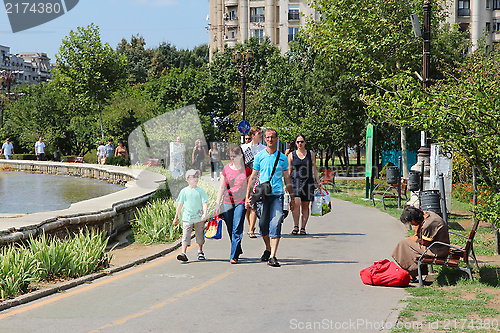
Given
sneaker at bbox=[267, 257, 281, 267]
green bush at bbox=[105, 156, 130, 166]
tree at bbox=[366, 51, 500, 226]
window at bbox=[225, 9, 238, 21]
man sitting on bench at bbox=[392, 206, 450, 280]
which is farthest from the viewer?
window at bbox=[225, 9, 238, 21]

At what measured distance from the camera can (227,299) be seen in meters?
6.79

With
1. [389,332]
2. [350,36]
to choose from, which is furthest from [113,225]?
[350,36]

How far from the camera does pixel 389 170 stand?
54.2ft

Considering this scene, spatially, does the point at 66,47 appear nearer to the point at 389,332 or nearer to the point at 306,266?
the point at 306,266

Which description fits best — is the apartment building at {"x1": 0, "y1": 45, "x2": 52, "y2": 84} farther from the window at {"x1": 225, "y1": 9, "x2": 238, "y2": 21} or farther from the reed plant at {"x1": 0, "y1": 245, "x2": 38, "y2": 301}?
the reed plant at {"x1": 0, "y1": 245, "x2": 38, "y2": 301}

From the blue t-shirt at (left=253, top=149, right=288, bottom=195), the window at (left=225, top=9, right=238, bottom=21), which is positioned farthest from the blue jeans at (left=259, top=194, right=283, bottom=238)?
the window at (left=225, top=9, right=238, bottom=21)

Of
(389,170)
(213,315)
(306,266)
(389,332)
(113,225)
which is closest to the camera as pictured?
(389,332)

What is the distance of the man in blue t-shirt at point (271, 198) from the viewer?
28.7 feet

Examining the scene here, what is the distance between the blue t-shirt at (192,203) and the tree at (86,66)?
29032 millimetres

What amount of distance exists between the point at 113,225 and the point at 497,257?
6890 mm

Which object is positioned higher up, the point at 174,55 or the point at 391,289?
the point at 174,55

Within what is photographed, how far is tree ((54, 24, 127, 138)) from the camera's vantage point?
120ft

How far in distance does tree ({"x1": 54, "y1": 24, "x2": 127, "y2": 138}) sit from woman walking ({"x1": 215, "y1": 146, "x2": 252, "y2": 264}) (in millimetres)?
29066

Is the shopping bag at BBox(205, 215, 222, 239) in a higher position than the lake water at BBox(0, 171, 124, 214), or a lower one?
higher
